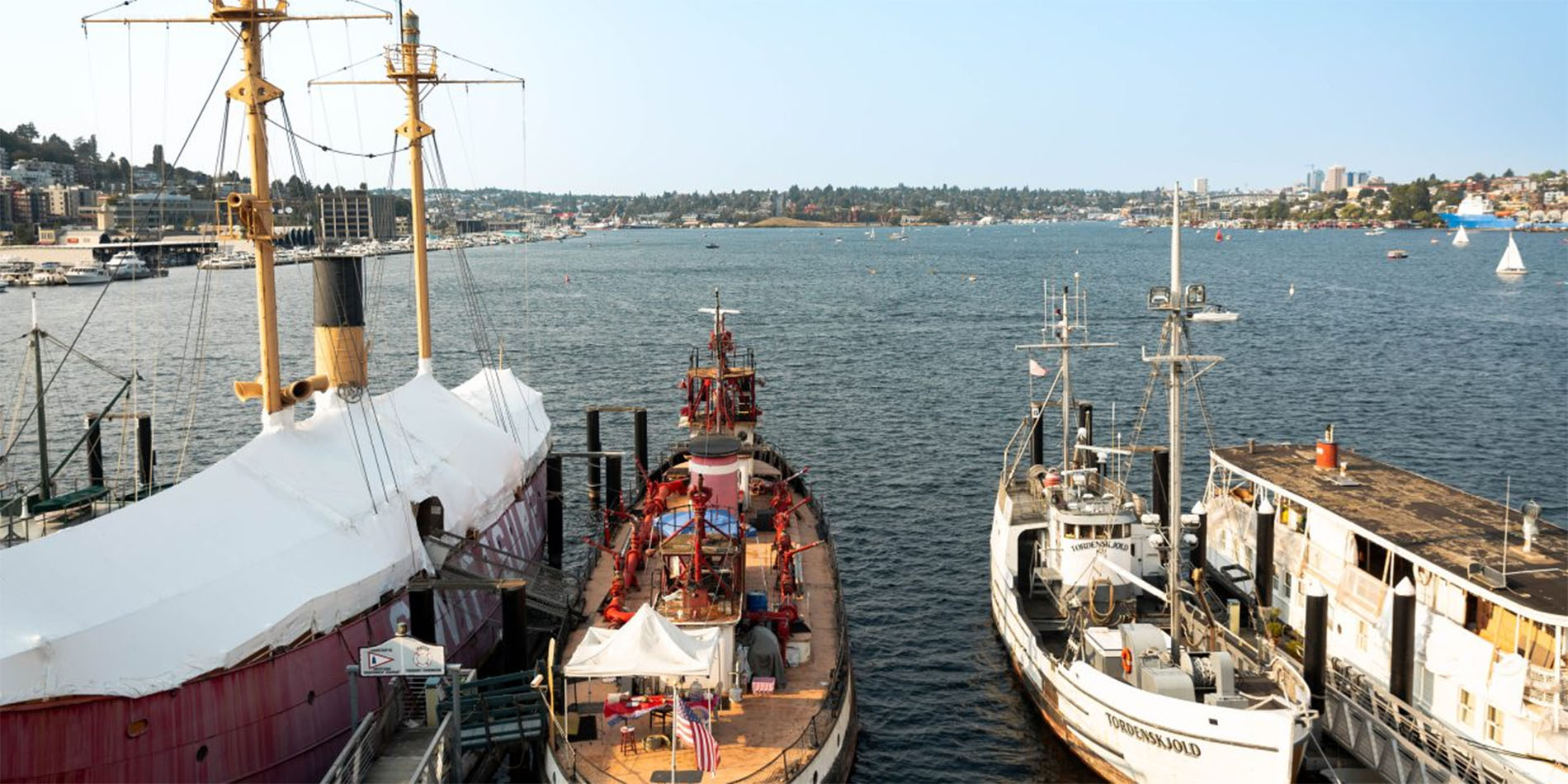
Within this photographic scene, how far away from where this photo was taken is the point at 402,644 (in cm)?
2519

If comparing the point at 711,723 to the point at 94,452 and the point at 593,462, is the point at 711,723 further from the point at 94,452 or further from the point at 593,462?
the point at 94,452

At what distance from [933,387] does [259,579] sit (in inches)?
2379

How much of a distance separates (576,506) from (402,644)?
2897 centimetres

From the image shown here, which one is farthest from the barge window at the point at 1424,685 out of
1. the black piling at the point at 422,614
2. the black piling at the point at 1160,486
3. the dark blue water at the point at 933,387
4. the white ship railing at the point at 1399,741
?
the black piling at the point at 422,614

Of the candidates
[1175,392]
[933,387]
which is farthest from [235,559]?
[933,387]

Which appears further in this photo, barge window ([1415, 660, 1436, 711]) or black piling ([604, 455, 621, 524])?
black piling ([604, 455, 621, 524])

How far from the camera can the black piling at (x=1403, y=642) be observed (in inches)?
1085

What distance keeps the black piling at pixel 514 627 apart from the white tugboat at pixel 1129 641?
13656 mm

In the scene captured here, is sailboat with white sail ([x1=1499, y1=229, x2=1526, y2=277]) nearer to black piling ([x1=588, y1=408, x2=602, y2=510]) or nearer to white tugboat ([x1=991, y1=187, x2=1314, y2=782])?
white tugboat ([x1=991, y1=187, x2=1314, y2=782])

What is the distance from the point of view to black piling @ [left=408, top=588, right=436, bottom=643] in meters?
28.6

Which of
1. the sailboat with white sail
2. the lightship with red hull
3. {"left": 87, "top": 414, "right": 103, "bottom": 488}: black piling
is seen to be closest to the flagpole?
the lightship with red hull

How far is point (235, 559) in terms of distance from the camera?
2527cm

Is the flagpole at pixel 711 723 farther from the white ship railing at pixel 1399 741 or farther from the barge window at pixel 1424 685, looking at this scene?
the barge window at pixel 1424 685

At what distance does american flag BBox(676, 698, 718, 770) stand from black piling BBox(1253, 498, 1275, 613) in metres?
18.4
